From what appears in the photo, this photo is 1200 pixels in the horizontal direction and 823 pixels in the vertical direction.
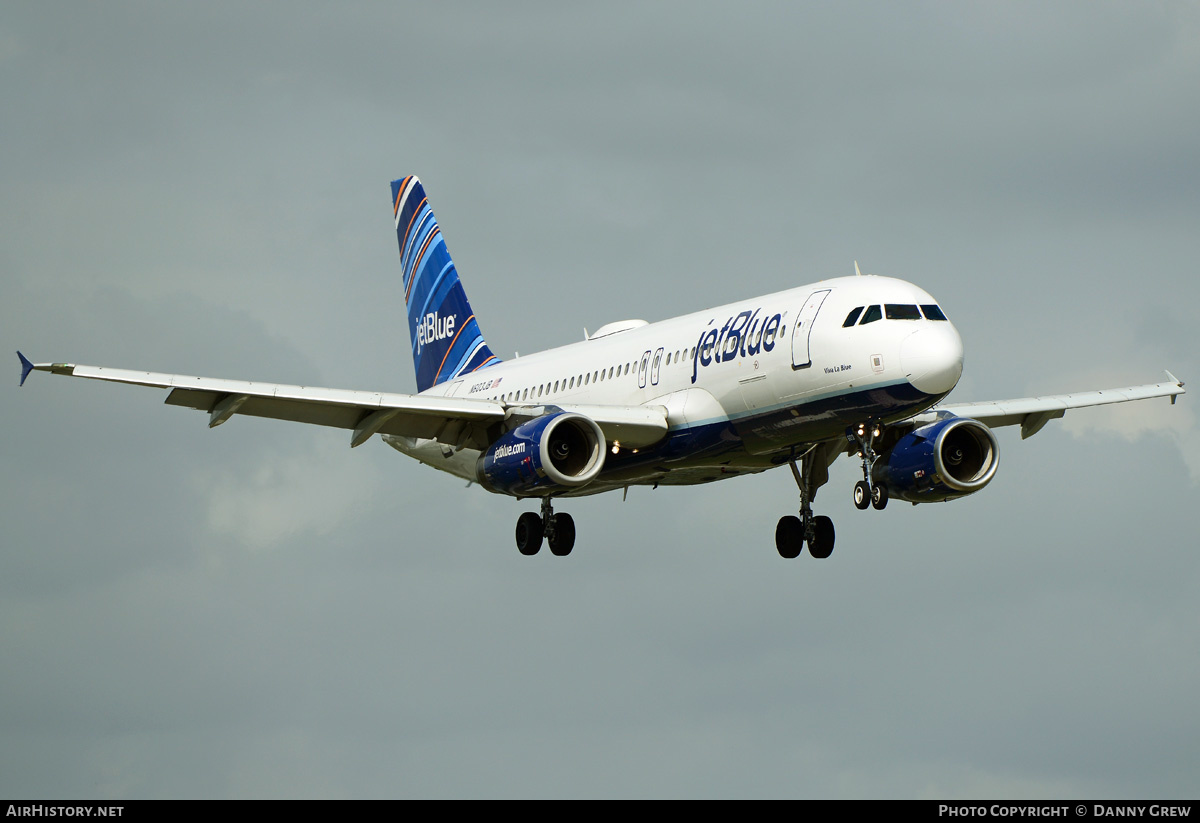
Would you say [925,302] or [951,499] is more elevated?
Answer: [925,302]

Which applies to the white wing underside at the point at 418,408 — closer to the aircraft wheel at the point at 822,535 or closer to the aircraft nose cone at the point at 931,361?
the aircraft wheel at the point at 822,535

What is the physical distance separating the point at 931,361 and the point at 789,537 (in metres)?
10.1

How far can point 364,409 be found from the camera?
4175 centimetres

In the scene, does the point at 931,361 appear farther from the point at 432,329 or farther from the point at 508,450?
the point at 432,329

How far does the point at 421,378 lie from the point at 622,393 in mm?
16807

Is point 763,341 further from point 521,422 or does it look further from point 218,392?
point 218,392

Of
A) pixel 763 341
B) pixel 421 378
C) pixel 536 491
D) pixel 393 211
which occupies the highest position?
pixel 393 211

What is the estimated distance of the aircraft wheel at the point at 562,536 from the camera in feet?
150

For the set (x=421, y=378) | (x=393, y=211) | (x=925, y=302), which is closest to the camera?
(x=925, y=302)

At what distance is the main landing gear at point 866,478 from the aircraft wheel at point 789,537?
6.18 metres

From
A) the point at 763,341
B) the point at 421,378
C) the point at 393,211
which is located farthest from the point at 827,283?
the point at 393,211

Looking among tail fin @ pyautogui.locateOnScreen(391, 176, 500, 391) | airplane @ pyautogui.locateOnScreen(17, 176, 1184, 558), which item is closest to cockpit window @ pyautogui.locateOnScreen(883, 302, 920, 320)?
airplane @ pyautogui.locateOnScreen(17, 176, 1184, 558)

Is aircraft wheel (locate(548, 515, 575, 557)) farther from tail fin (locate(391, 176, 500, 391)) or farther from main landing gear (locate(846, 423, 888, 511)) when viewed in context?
tail fin (locate(391, 176, 500, 391))

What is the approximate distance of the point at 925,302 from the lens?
38.1 m
